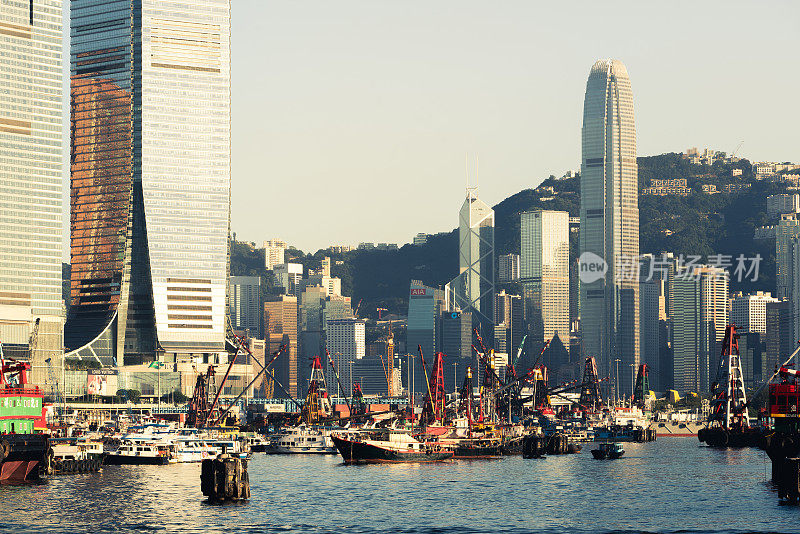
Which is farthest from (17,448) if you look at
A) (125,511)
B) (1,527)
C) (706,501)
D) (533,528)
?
(706,501)

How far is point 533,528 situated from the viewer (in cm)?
14688

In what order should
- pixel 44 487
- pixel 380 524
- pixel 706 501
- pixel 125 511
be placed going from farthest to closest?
pixel 44 487, pixel 706 501, pixel 125 511, pixel 380 524

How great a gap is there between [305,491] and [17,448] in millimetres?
40829

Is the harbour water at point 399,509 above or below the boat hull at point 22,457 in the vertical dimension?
below

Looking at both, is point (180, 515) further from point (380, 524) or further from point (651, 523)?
point (651, 523)

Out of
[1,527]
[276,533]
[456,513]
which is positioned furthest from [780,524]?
[1,527]

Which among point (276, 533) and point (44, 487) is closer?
point (276, 533)

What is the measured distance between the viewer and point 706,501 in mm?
174500

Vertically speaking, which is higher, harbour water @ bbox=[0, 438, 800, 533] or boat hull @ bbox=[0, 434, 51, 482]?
boat hull @ bbox=[0, 434, 51, 482]

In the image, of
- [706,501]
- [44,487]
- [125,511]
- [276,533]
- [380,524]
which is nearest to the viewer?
[276,533]

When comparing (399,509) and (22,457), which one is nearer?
(399,509)

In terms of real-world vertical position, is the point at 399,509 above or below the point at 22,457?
below

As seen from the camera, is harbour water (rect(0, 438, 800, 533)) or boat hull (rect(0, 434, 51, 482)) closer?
harbour water (rect(0, 438, 800, 533))

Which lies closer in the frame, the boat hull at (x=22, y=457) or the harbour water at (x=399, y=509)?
the harbour water at (x=399, y=509)
